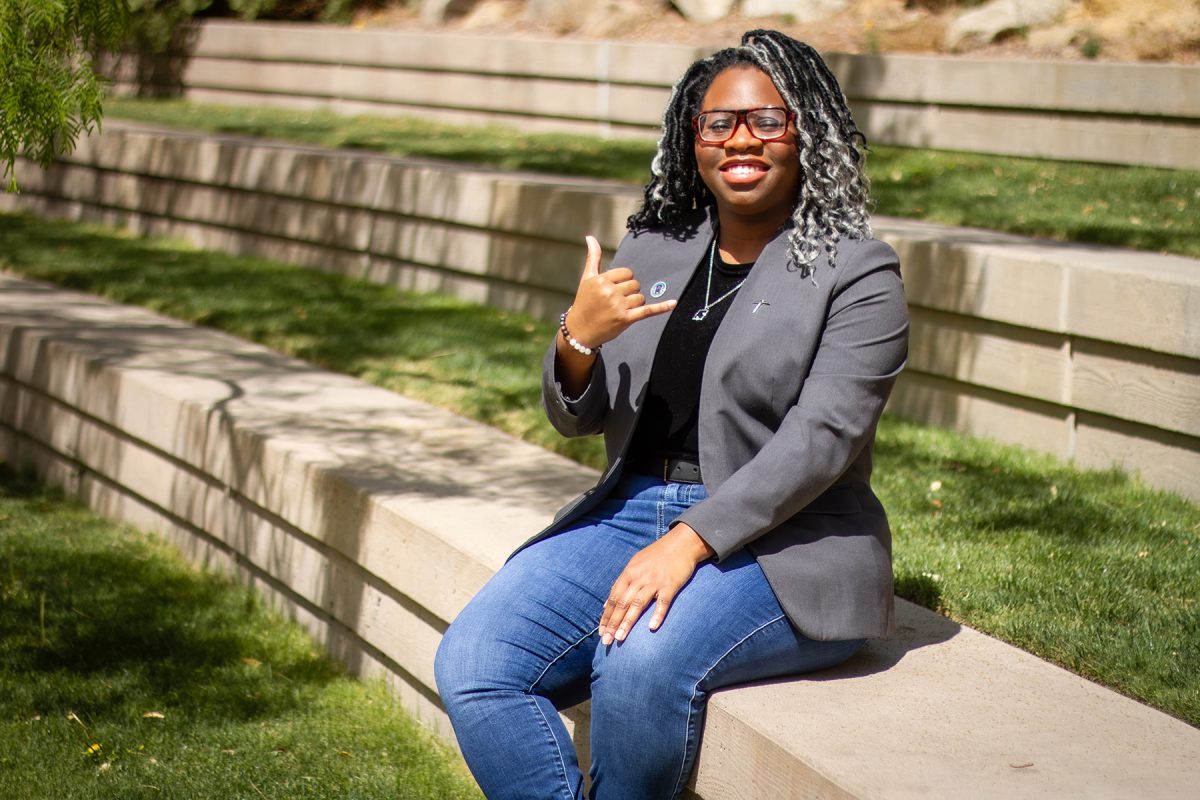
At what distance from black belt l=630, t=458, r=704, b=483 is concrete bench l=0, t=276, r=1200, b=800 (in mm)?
490

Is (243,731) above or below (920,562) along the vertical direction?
below

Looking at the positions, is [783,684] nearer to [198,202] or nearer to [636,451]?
[636,451]

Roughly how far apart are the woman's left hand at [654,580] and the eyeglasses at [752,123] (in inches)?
34.3

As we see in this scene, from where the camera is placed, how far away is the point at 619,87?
1139 cm

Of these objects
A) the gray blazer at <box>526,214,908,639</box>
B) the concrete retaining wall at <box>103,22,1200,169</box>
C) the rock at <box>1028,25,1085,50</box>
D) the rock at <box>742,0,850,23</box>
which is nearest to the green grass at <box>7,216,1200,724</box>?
the gray blazer at <box>526,214,908,639</box>

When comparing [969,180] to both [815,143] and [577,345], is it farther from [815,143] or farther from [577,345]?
[577,345]

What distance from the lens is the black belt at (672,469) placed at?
3.22m

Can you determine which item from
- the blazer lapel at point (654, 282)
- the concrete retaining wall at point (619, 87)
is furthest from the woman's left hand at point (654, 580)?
the concrete retaining wall at point (619, 87)

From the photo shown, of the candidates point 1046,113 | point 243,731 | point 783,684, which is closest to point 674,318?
point 783,684

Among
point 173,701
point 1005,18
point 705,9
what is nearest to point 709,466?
point 173,701

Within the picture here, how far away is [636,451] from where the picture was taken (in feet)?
10.8

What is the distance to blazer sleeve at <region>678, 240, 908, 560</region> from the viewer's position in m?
2.90

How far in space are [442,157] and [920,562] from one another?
6.70 meters

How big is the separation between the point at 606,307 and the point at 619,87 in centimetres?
864
